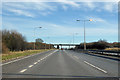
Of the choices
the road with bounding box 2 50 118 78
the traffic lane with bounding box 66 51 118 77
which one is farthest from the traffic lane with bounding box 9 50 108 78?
the traffic lane with bounding box 66 51 118 77

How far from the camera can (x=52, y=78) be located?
9.21 meters

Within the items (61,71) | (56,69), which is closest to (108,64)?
(56,69)

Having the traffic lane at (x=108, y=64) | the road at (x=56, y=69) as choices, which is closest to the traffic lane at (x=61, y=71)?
the road at (x=56, y=69)

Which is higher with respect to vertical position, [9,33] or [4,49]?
[9,33]

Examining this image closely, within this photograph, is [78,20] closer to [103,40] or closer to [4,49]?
[4,49]

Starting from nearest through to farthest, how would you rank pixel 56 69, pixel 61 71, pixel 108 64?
pixel 61 71 < pixel 56 69 < pixel 108 64

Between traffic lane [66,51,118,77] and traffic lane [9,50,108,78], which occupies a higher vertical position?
traffic lane [9,50,108,78]

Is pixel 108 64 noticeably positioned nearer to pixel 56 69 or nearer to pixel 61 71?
pixel 56 69

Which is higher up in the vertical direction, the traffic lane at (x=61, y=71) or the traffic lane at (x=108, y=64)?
the traffic lane at (x=61, y=71)

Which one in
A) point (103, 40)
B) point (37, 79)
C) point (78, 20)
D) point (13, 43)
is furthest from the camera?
point (103, 40)

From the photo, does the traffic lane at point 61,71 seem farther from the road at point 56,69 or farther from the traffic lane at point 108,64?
the traffic lane at point 108,64

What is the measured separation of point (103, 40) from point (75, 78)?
384 feet

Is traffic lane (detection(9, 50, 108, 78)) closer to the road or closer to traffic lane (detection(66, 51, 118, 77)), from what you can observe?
the road

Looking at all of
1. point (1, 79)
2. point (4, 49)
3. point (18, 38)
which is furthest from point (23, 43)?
point (1, 79)
